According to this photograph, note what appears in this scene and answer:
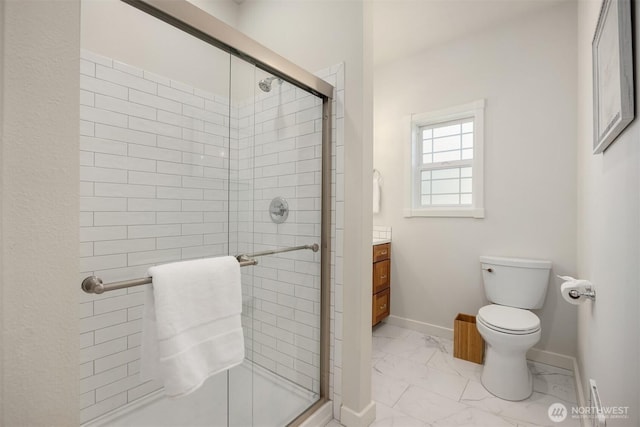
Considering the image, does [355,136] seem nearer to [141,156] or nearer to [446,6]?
[141,156]

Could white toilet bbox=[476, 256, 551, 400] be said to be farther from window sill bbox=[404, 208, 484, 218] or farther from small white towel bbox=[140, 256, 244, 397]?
small white towel bbox=[140, 256, 244, 397]

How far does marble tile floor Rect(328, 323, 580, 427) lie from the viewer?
1.55 metres

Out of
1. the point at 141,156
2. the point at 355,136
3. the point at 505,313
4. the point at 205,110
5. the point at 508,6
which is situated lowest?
the point at 505,313

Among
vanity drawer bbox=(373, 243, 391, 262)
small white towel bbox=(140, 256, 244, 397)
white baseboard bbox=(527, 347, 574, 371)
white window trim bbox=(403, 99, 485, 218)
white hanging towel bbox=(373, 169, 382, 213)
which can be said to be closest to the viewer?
small white towel bbox=(140, 256, 244, 397)

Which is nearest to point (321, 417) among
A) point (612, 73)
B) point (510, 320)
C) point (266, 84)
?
point (510, 320)

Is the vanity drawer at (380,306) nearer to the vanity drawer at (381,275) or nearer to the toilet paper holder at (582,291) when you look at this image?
the vanity drawer at (381,275)

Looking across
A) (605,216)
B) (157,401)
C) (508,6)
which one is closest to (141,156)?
(157,401)

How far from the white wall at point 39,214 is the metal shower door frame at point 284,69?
0.53 metres

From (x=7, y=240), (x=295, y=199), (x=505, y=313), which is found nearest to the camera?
(x=7, y=240)

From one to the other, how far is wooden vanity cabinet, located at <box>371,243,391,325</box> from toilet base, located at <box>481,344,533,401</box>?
3.03 feet

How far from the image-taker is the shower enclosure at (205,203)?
4.48 ft

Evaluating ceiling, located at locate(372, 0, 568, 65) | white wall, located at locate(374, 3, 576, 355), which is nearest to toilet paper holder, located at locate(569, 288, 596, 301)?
white wall, located at locate(374, 3, 576, 355)

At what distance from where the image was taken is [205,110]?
1592mm

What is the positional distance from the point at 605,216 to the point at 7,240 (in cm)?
166
